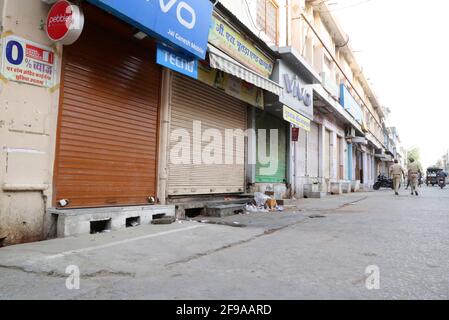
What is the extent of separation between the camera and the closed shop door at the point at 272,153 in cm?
1216

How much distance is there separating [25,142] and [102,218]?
1493mm

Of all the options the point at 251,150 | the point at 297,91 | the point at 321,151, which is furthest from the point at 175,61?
the point at 321,151

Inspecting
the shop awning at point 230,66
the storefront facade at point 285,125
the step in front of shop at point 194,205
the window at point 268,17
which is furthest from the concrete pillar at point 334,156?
the step in front of shop at point 194,205

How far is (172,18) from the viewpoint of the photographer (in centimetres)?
630

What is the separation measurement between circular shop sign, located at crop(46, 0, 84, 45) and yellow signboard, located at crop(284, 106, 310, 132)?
7.54 m

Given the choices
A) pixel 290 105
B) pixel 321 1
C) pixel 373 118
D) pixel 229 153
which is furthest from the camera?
pixel 373 118

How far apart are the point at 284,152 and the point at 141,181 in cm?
813

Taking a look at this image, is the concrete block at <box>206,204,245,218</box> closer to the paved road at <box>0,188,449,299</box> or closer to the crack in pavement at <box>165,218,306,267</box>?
the crack in pavement at <box>165,218,306,267</box>

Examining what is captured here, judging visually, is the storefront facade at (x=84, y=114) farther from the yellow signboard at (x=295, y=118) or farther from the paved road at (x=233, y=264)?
the yellow signboard at (x=295, y=118)

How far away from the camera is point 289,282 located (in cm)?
298

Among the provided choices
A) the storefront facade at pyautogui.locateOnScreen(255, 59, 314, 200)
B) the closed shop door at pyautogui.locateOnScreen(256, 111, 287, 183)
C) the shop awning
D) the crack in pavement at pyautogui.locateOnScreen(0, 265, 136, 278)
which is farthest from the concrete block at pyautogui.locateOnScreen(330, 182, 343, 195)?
the crack in pavement at pyautogui.locateOnScreen(0, 265, 136, 278)

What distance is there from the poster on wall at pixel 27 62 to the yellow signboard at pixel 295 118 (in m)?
7.57
